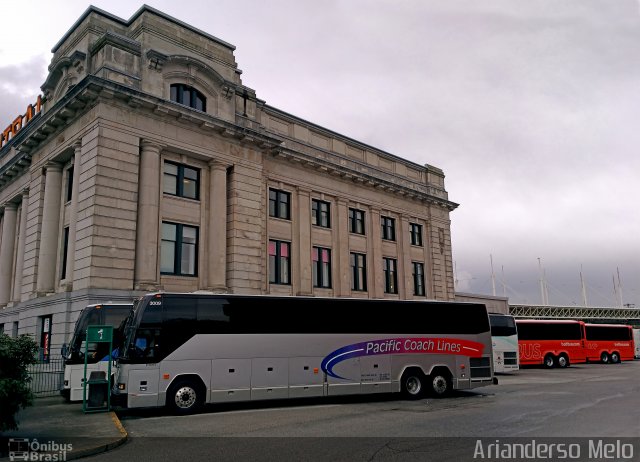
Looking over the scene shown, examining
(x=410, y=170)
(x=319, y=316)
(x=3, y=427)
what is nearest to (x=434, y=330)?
(x=319, y=316)

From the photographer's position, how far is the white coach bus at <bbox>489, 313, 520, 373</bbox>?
3180 centimetres

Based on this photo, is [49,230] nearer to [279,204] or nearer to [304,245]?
[279,204]

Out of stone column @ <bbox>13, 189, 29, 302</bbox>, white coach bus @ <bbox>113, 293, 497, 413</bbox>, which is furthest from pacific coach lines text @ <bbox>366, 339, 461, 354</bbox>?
stone column @ <bbox>13, 189, 29, 302</bbox>

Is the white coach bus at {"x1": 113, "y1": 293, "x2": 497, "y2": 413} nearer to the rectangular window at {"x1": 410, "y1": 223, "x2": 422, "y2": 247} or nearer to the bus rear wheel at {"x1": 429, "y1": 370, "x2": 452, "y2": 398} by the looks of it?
the bus rear wheel at {"x1": 429, "y1": 370, "x2": 452, "y2": 398}

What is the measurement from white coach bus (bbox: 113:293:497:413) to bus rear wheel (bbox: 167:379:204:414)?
0.03m

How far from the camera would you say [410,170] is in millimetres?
43781

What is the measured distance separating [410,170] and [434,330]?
2593cm

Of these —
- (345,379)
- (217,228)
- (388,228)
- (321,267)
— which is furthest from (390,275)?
(345,379)

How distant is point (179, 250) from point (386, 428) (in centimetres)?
1740

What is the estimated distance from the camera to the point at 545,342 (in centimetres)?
3784

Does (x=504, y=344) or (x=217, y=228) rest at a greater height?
(x=217, y=228)

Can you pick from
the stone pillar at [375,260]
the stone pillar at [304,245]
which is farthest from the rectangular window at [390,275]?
the stone pillar at [304,245]

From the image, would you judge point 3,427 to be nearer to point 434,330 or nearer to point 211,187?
point 434,330

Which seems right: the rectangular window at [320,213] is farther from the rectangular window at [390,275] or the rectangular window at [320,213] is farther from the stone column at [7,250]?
the stone column at [7,250]
